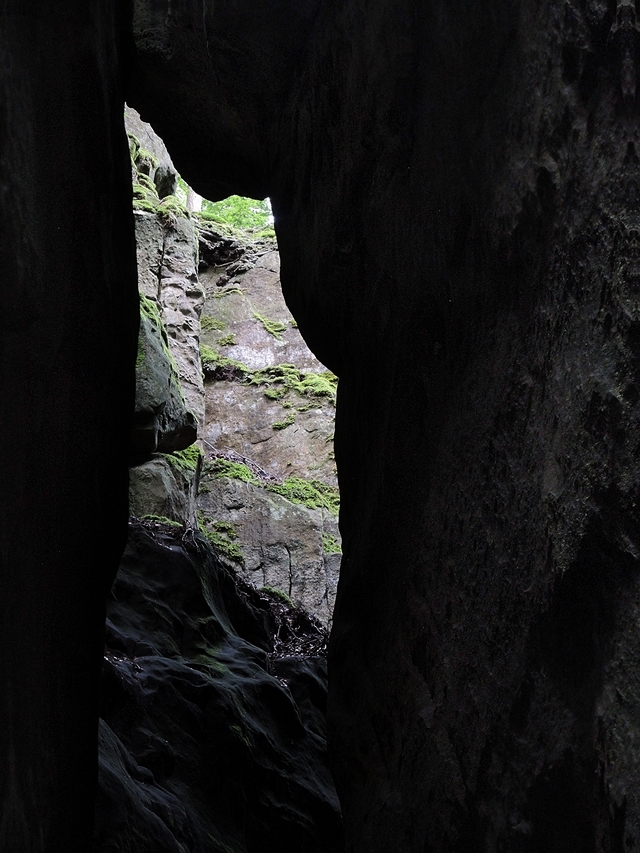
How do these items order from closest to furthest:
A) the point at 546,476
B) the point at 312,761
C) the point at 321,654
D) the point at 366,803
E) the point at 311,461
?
the point at 546,476, the point at 366,803, the point at 312,761, the point at 321,654, the point at 311,461

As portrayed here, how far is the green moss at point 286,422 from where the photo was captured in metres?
13.6

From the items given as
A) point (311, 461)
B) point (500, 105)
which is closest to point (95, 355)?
point (500, 105)

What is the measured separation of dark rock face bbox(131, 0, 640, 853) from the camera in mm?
2373

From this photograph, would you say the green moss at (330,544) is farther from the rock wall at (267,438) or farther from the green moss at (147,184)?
the green moss at (147,184)

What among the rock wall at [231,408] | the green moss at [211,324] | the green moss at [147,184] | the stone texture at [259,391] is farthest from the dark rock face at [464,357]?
the green moss at [211,324]

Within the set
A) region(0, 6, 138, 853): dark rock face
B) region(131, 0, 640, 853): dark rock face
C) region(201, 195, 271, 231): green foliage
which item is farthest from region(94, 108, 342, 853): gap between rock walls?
region(201, 195, 271, 231): green foliage

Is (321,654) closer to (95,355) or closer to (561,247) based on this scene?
(95,355)

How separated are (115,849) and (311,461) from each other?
10.00m

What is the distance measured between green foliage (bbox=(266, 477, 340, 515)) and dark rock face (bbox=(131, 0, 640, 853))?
7129 millimetres

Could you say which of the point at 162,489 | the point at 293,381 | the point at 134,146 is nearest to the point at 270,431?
the point at 293,381

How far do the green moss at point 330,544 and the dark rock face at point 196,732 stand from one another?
13.9 feet

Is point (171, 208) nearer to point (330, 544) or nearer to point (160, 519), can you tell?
point (330, 544)

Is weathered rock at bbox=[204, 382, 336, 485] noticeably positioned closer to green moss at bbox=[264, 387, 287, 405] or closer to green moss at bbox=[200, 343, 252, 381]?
green moss at bbox=[264, 387, 287, 405]

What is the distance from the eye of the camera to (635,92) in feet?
7.78
